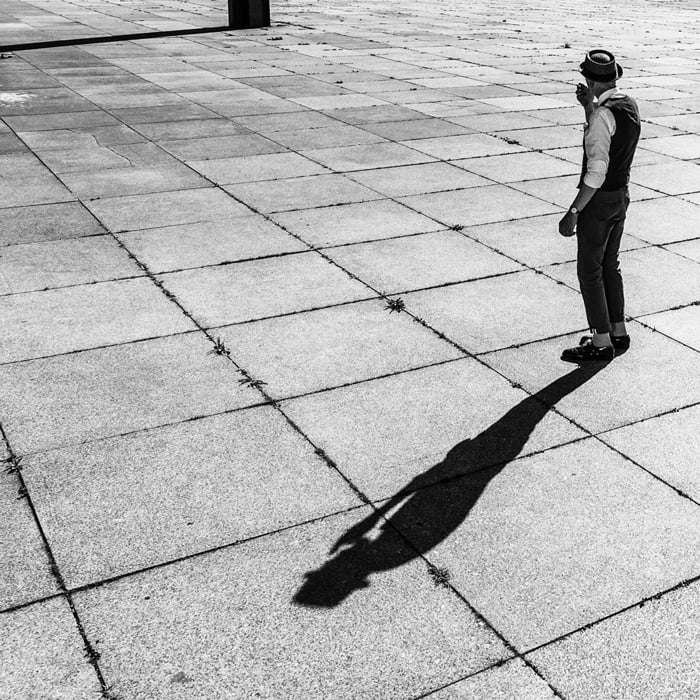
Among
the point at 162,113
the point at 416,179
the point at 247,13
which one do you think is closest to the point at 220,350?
the point at 416,179

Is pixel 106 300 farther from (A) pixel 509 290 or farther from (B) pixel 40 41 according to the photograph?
(B) pixel 40 41

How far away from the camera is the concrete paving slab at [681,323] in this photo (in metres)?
7.23

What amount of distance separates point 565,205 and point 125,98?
8.83 m

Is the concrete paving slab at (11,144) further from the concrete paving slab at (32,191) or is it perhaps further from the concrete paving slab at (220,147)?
the concrete paving slab at (220,147)

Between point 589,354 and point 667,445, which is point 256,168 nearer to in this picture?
point 589,354

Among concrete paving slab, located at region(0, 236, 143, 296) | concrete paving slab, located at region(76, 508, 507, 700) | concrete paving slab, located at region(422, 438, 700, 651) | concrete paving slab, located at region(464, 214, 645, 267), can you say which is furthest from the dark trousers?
concrete paving slab, located at region(0, 236, 143, 296)

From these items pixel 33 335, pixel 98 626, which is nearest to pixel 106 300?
pixel 33 335

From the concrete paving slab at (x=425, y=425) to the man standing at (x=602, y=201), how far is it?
0.49 metres

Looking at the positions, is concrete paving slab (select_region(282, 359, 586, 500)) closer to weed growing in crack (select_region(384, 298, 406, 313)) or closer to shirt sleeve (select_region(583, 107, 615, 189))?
weed growing in crack (select_region(384, 298, 406, 313))

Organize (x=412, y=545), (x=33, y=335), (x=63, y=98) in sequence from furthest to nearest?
(x=63, y=98) → (x=33, y=335) → (x=412, y=545)

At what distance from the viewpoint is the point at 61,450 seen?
5566mm

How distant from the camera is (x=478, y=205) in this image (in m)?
10.4

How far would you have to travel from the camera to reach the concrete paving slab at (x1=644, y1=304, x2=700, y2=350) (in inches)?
285

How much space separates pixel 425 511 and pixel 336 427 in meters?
1.04
